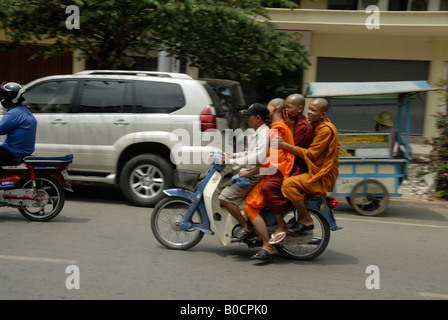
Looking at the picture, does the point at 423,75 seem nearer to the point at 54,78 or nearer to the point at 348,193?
the point at 348,193

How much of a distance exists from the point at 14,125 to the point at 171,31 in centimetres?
415

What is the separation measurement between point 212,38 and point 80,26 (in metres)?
2.56

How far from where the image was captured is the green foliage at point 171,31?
8.73m

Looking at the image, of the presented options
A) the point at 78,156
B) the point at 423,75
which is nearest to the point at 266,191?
the point at 78,156

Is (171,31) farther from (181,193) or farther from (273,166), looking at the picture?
(273,166)

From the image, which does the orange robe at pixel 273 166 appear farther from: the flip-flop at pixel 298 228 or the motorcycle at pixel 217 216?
the flip-flop at pixel 298 228

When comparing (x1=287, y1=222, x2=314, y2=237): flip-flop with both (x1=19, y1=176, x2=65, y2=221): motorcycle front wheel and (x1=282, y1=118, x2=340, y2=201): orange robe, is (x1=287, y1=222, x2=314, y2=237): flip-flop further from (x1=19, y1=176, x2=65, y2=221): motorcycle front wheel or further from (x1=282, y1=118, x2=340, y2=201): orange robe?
(x1=19, y1=176, x2=65, y2=221): motorcycle front wheel

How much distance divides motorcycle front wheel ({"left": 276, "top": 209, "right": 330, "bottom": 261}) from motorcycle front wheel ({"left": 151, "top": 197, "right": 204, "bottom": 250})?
0.91 m

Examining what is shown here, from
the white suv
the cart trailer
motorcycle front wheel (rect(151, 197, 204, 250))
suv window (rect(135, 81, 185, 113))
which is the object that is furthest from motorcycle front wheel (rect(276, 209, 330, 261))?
suv window (rect(135, 81, 185, 113))

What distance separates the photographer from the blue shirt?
6.10 meters

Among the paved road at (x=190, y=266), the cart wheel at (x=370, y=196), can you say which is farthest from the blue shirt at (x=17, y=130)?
the cart wheel at (x=370, y=196)

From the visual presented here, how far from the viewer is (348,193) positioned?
25.7ft

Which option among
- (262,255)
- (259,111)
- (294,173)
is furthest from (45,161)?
(294,173)

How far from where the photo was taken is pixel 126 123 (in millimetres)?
7551
